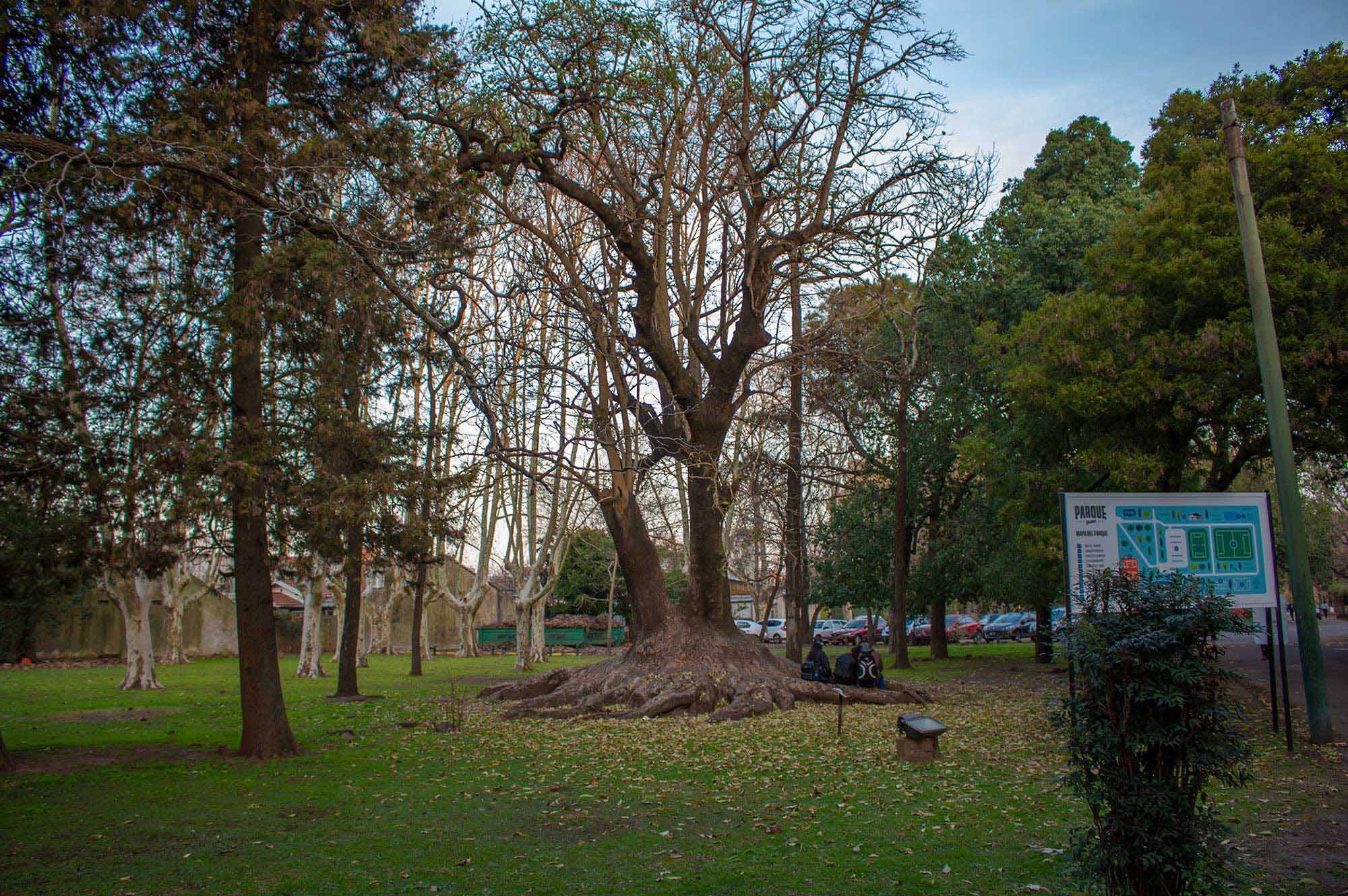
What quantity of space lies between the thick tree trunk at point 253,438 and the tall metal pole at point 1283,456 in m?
11.4

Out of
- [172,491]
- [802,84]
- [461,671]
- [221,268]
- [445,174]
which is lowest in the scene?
[461,671]

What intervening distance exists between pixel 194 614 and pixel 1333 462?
40.4 metres

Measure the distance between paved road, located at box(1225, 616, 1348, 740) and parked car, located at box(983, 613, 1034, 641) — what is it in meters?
17.3

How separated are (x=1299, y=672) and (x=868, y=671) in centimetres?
932

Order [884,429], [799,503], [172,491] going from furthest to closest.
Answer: [884,429] < [799,503] < [172,491]

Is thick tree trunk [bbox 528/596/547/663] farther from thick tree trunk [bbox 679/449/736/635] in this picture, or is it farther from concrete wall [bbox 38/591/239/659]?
thick tree trunk [bbox 679/449/736/635]

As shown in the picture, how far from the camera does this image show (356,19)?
34.7ft

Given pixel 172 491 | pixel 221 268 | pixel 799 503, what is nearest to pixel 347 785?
pixel 172 491

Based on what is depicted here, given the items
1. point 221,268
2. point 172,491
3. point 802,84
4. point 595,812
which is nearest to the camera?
point 595,812

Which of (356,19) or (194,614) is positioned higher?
(356,19)

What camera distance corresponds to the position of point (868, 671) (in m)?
16.6

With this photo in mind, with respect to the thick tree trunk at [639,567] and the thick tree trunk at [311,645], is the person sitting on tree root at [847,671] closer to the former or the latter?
the thick tree trunk at [639,567]

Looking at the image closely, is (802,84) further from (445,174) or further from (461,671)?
(461,671)

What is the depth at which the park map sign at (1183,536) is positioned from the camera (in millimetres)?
10273
